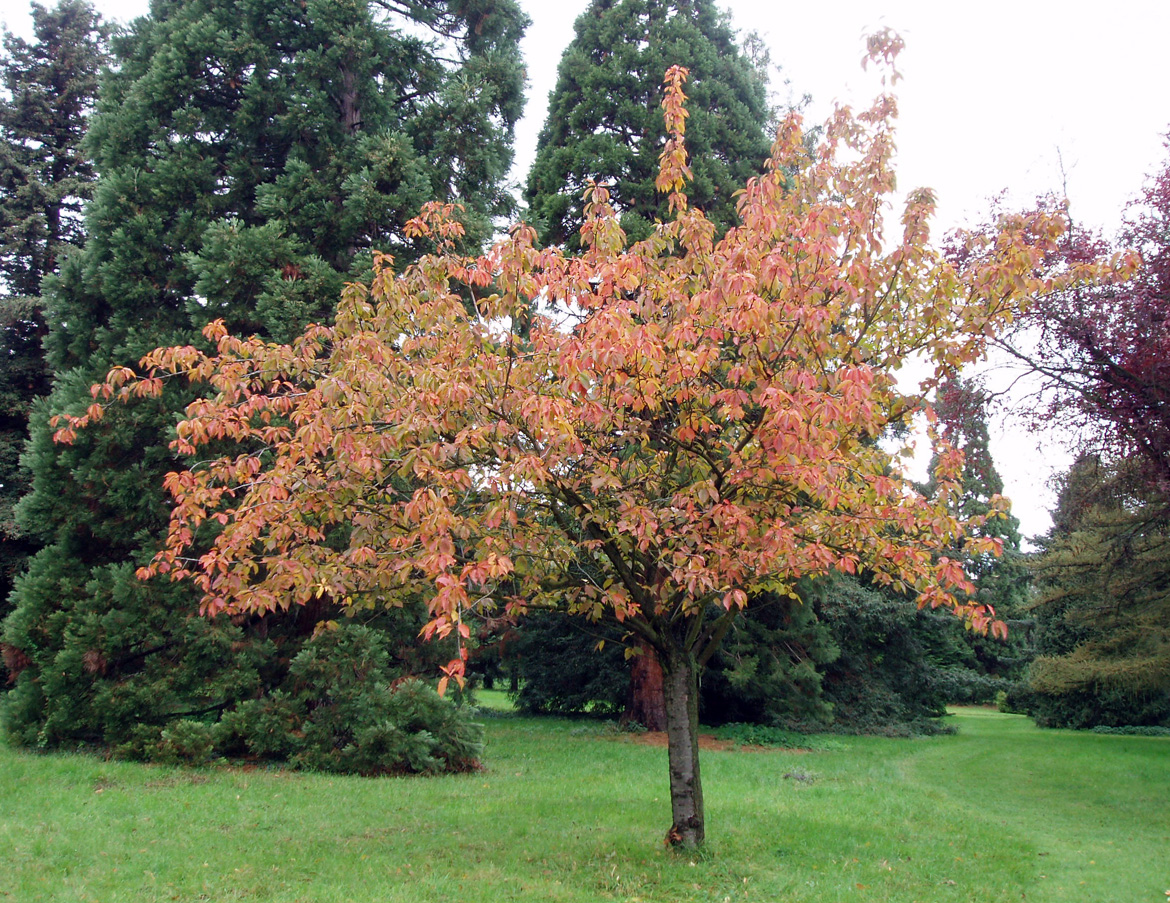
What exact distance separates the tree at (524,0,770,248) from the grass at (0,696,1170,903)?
1021 centimetres

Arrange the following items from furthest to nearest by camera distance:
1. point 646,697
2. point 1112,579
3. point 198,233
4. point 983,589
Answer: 1. point 983,589
2. point 646,697
3. point 1112,579
4. point 198,233

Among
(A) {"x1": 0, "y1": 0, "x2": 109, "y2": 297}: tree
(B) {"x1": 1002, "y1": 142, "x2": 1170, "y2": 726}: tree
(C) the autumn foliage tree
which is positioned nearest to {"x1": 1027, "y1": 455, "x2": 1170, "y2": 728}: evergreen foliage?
(B) {"x1": 1002, "y1": 142, "x2": 1170, "y2": 726}: tree

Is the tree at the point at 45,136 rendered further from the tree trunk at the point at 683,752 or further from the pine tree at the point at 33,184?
the tree trunk at the point at 683,752

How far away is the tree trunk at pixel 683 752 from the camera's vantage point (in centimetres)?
608

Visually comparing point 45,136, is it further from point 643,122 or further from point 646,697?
point 646,697

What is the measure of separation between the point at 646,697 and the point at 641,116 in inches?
444

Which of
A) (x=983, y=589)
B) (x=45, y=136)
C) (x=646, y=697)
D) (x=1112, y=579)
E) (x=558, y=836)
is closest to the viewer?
(x=558, y=836)

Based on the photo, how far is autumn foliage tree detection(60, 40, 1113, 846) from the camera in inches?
184

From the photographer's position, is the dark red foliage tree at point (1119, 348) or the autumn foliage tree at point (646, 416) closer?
the autumn foliage tree at point (646, 416)

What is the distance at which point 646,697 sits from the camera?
1605 centimetres

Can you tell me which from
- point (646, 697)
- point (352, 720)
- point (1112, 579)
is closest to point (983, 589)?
point (1112, 579)

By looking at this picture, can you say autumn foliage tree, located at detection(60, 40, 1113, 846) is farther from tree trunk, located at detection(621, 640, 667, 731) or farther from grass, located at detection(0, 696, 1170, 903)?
tree trunk, located at detection(621, 640, 667, 731)

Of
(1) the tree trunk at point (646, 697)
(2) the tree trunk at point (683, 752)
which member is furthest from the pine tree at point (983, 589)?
(1) the tree trunk at point (646, 697)

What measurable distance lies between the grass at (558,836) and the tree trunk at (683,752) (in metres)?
0.20
